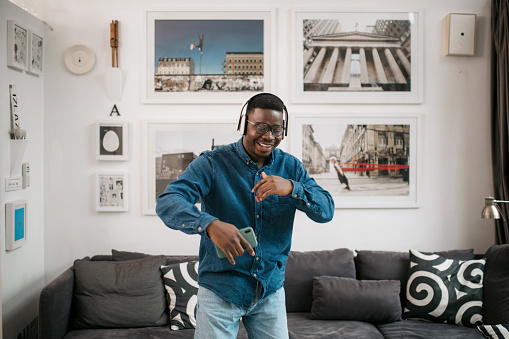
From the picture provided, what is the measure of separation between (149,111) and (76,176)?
73 cm

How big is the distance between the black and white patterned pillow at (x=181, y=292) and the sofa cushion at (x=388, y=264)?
116cm

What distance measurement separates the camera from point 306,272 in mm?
3066

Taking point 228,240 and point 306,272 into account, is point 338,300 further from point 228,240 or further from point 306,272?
point 228,240

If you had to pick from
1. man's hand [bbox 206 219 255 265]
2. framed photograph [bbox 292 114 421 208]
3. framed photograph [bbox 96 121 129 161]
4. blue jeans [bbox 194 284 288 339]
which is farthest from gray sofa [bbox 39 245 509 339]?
man's hand [bbox 206 219 255 265]

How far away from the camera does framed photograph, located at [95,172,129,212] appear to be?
3336 millimetres

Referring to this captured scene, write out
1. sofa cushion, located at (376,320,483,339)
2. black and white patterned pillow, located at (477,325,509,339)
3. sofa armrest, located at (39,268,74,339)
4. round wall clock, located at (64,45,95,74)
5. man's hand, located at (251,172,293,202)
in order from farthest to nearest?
round wall clock, located at (64,45,95,74), sofa cushion, located at (376,320,483,339), sofa armrest, located at (39,268,74,339), black and white patterned pillow, located at (477,325,509,339), man's hand, located at (251,172,293,202)

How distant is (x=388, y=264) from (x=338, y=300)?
0.49 meters

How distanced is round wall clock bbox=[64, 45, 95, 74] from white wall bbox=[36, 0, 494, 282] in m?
0.05

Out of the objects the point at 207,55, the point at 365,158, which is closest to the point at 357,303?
the point at 365,158

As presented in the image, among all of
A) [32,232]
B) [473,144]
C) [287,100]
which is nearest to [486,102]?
[473,144]

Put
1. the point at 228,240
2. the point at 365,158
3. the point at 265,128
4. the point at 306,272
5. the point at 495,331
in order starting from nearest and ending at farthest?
1. the point at 228,240
2. the point at 265,128
3. the point at 495,331
4. the point at 306,272
5. the point at 365,158

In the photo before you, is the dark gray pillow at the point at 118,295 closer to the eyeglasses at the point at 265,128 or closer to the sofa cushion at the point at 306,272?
the sofa cushion at the point at 306,272

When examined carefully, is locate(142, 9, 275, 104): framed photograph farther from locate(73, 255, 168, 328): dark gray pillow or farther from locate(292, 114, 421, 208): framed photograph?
locate(73, 255, 168, 328): dark gray pillow

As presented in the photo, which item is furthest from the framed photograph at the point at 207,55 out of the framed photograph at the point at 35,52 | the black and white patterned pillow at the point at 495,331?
the black and white patterned pillow at the point at 495,331
